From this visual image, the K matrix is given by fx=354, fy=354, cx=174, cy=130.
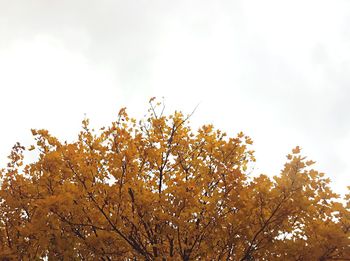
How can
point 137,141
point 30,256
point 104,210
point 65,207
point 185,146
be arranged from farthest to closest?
point 30,256 → point 185,146 → point 137,141 → point 104,210 → point 65,207

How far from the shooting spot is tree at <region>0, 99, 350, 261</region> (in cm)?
497

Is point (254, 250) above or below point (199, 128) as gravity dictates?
below

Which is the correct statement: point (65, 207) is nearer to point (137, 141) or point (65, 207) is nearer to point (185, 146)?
point (137, 141)

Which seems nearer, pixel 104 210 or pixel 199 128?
pixel 104 210

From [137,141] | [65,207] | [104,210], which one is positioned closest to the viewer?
[65,207]

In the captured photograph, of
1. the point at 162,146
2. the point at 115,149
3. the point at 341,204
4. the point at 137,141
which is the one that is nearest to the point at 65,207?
the point at 115,149

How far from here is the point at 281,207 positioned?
4.95 m

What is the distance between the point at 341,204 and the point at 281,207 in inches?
46.8

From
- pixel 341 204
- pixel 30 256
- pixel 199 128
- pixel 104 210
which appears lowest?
pixel 30 256

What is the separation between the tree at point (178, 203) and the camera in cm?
497

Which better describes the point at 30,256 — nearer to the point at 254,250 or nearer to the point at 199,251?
the point at 199,251

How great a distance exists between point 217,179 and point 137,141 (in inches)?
58.4

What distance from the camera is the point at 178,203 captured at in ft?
17.1

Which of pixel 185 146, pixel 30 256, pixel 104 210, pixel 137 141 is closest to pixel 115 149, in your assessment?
pixel 137 141
